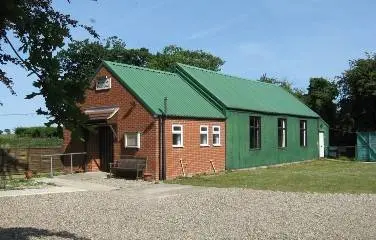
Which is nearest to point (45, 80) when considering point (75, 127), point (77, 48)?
point (75, 127)

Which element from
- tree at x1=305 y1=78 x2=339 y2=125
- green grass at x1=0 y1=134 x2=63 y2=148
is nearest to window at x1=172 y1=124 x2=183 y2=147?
green grass at x1=0 y1=134 x2=63 y2=148

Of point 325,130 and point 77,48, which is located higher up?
point 77,48

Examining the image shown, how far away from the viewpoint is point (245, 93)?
34875 mm

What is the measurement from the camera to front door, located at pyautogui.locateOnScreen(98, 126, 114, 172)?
26.9 metres

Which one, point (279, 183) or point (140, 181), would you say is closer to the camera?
point (279, 183)

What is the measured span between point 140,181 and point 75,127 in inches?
666

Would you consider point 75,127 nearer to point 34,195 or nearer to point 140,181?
point 34,195

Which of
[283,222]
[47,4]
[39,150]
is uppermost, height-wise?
[47,4]

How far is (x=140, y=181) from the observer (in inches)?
933

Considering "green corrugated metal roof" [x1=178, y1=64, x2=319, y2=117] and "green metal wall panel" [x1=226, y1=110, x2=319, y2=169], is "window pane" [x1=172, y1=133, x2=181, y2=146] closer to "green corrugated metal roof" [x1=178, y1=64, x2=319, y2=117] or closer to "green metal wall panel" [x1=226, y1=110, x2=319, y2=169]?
"green metal wall panel" [x1=226, y1=110, x2=319, y2=169]

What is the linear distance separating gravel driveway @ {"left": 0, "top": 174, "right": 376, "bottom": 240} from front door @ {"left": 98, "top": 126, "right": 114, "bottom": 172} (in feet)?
25.4

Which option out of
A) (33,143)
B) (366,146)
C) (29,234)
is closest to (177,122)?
(33,143)

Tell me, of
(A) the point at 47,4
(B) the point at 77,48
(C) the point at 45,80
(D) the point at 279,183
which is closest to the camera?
(C) the point at 45,80

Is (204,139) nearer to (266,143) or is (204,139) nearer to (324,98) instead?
(266,143)
